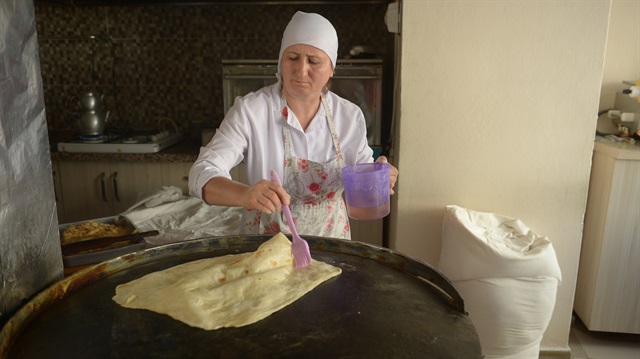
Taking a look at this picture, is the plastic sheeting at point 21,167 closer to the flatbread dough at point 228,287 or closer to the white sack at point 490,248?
the flatbread dough at point 228,287

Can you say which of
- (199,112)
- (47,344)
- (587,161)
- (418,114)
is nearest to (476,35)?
(418,114)

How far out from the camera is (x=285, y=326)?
107 cm

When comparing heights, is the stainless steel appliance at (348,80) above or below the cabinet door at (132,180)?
above

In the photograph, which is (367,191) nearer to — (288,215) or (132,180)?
(288,215)

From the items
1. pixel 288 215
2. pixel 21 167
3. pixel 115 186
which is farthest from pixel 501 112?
pixel 115 186

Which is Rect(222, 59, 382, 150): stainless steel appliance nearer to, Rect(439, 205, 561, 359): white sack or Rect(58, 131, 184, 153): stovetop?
Rect(58, 131, 184, 153): stovetop

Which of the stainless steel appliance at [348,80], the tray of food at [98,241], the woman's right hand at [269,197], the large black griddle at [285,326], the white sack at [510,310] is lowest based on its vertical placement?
the white sack at [510,310]

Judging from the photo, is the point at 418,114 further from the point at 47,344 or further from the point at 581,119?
the point at 47,344

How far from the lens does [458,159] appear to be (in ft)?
8.04

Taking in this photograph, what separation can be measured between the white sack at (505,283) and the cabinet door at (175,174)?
1.81 m

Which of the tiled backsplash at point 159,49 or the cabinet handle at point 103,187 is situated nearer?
the cabinet handle at point 103,187

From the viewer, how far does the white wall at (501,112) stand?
2.30 metres

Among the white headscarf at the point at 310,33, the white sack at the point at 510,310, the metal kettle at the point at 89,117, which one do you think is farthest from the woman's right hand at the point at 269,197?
the metal kettle at the point at 89,117

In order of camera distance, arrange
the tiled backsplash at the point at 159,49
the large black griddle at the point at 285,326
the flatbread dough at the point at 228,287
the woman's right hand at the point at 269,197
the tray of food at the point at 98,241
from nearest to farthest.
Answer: the large black griddle at the point at 285,326 → the flatbread dough at the point at 228,287 → the woman's right hand at the point at 269,197 → the tray of food at the point at 98,241 → the tiled backsplash at the point at 159,49
